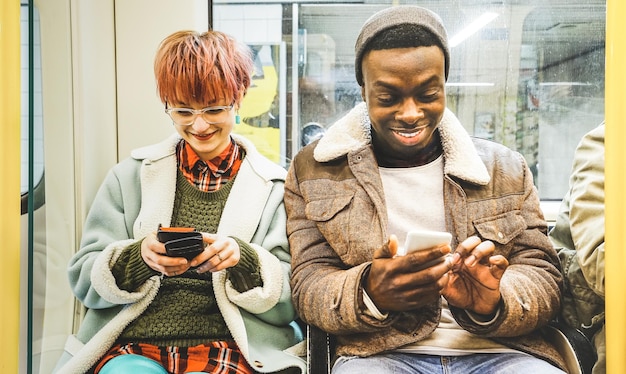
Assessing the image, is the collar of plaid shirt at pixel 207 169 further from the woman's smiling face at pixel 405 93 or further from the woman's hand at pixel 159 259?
Answer: the woman's smiling face at pixel 405 93

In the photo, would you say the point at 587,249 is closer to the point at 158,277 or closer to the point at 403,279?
the point at 403,279

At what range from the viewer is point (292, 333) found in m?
2.27

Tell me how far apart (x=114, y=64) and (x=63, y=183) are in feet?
1.96

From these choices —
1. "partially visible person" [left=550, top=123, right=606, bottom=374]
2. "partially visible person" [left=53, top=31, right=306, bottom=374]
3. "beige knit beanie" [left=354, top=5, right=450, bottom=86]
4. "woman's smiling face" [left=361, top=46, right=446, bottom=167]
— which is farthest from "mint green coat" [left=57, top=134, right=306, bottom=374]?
"partially visible person" [left=550, top=123, right=606, bottom=374]

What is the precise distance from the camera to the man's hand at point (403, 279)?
A: 1.75 metres

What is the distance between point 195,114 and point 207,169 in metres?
0.22

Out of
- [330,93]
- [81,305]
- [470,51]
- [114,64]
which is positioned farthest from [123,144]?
[470,51]

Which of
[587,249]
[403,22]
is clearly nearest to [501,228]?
[587,249]

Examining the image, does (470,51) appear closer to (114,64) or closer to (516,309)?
(516,309)

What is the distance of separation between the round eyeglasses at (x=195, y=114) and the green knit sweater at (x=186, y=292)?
0.90 ft
